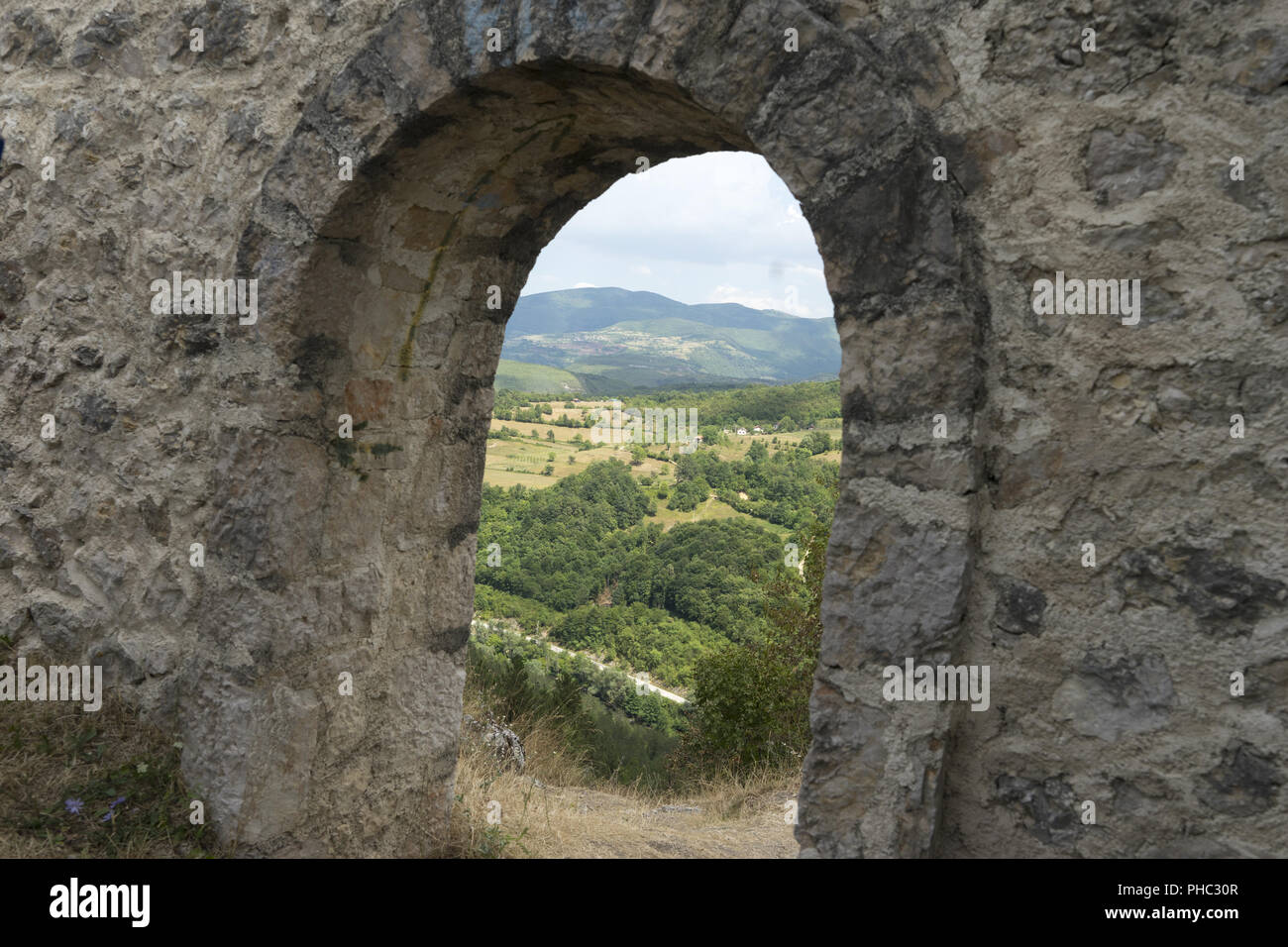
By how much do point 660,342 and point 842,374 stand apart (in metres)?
64.4

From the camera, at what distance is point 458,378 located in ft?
9.95

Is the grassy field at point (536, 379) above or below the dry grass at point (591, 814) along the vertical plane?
above

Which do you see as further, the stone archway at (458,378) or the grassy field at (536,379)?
the grassy field at (536,379)

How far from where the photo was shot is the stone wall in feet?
5.42

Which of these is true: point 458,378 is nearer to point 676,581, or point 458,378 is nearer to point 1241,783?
point 1241,783

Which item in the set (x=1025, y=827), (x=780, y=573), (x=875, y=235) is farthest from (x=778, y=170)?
(x=780, y=573)

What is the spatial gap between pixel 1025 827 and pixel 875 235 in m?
1.23

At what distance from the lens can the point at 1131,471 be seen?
1708 millimetres

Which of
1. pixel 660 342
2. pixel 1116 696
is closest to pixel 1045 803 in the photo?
pixel 1116 696

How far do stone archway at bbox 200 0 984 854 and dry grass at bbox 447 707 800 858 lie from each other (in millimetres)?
355

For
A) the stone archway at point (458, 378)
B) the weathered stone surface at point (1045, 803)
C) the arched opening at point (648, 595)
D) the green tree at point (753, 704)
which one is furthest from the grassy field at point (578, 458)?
the weathered stone surface at point (1045, 803)

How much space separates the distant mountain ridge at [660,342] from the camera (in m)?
48.6

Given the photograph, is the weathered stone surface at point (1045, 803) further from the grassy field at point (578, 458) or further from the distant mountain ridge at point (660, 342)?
the distant mountain ridge at point (660, 342)

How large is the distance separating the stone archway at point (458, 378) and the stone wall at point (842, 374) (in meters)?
0.01
